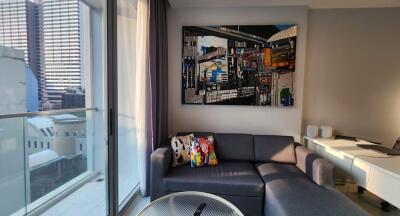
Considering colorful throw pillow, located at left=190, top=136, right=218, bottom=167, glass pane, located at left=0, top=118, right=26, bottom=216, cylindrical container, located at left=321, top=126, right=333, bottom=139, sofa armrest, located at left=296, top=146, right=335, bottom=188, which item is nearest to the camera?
glass pane, located at left=0, top=118, right=26, bottom=216

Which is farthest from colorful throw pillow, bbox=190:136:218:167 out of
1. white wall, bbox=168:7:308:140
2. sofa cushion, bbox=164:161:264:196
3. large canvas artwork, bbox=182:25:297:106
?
large canvas artwork, bbox=182:25:297:106

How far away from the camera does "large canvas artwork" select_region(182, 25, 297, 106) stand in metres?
3.08

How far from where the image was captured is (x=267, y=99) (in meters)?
3.14

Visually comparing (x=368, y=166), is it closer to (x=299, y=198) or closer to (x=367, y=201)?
(x=299, y=198)

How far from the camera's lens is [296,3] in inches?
117

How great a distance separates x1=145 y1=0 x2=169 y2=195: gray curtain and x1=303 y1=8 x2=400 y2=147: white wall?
79.4 inches

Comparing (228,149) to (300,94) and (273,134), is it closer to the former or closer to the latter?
(273,134)

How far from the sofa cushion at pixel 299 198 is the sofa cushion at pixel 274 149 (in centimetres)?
32

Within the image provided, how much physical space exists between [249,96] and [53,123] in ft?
8.01

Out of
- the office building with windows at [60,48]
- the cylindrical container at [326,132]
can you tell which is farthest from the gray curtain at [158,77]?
the cylindrical container at [326,132]

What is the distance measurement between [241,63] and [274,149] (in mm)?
1241

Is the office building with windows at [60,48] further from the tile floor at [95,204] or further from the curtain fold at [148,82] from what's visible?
the tile floor at [95,204]

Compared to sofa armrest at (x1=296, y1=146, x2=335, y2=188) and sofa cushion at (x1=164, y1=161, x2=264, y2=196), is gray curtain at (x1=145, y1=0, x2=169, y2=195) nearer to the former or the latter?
sofa cushion at (x1=164, y1=161, x2=264, y2=196)

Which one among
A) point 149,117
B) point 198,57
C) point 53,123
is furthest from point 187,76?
point 53,123
